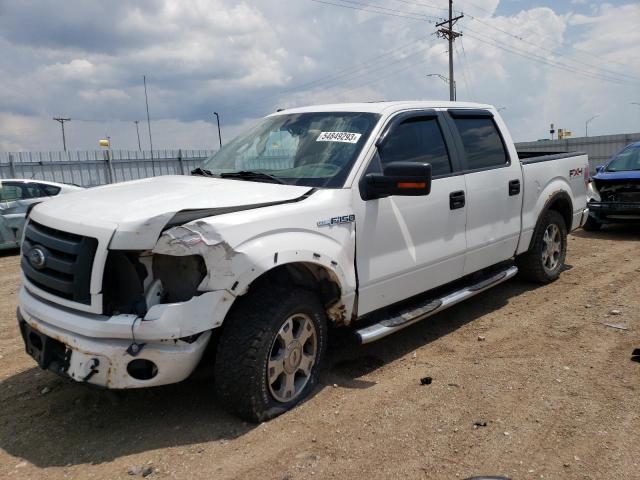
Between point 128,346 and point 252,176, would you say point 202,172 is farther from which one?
point 128,346

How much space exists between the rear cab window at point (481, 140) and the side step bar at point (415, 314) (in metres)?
1.06

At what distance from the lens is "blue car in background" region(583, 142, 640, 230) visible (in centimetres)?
915

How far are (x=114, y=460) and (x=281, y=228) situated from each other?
1.57 metres

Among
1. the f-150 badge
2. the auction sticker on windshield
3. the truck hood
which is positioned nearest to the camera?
the truck hood

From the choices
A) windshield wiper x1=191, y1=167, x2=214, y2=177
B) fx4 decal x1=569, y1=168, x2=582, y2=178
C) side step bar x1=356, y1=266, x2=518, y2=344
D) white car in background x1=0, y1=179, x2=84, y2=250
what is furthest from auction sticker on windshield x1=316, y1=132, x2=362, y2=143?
white car in background x1=0, y1=179, x2=84, y2=250

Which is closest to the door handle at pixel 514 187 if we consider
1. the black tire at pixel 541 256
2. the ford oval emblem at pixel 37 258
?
the black tire at pixel 541 256

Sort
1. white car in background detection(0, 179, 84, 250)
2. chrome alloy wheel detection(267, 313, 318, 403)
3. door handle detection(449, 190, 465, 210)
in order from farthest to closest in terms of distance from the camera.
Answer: white car in background detection(0, 179, 84, 250) → door handle detection(449, 190, 465, 210) → chrome alloy wheel detection(267, 313, 318, 403)

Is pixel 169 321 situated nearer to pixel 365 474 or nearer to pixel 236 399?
pixel 236 399

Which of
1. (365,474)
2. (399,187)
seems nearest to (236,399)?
(365,474)

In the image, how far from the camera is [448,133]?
15.1 feet

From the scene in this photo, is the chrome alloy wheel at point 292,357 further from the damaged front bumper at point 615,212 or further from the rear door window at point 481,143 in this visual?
the damaged front bumper at point 615,212

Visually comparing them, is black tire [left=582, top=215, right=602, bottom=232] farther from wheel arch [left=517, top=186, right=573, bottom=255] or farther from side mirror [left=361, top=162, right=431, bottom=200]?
side mirror [left=361, top=162, right=431, bottom=200]

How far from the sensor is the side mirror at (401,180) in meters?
Answer: 3.41

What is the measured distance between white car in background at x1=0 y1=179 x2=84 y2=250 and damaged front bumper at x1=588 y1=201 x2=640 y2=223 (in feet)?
32.3
